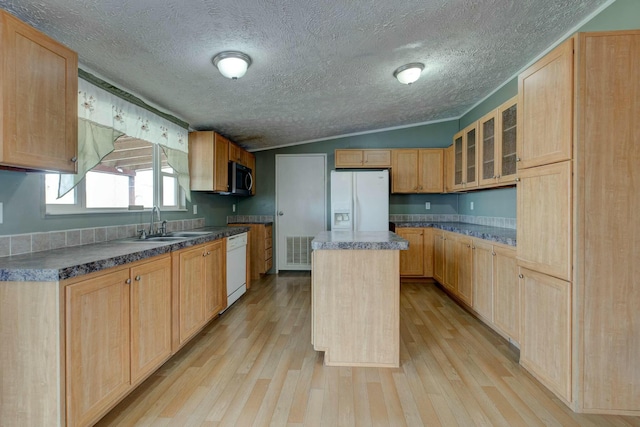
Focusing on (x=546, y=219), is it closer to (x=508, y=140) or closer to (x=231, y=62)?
(x=508, y=140)

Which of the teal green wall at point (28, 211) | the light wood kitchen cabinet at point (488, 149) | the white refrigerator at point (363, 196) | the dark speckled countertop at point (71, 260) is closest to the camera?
the dark speckled countertop at point (71, 260)

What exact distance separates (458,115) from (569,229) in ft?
11.7

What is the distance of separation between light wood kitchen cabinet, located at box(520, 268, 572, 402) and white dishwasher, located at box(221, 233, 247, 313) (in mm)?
2749

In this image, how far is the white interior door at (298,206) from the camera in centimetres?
531

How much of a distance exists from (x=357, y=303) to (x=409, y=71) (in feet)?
6.69

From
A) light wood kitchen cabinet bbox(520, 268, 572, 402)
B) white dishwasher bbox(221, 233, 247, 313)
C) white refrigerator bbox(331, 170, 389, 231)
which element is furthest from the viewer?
white refrigerator bbox(331, 170, 389, 231)

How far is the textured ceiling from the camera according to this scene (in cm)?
164

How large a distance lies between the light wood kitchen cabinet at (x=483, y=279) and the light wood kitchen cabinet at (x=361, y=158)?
6.85ft

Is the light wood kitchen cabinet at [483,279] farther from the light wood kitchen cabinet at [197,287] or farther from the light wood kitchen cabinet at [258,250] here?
the light wood kitchen cabinet at [258,250]

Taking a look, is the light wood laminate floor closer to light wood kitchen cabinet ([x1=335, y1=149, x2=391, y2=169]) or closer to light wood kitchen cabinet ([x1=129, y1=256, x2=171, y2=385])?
light wood kitchen cabinet ([x1=129, y1=256, x2=171, y2=385])

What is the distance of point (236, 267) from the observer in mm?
3621

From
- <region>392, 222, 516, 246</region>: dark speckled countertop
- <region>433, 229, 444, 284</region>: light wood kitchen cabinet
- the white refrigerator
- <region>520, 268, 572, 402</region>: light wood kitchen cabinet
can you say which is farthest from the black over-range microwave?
<region>520, 268, 572, 402</region>: light wood kitchen cabinet

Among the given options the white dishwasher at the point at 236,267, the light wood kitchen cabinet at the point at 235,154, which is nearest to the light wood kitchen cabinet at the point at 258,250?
the white dishwasher at the point at 236,267

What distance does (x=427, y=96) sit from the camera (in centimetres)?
368
